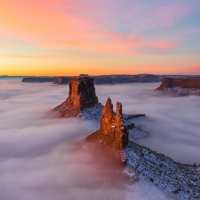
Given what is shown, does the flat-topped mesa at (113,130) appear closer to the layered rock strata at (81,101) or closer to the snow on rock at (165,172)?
the snow on rock at (165,172)

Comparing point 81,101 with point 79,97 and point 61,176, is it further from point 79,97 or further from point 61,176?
point 61,176

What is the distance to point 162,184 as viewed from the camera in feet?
112

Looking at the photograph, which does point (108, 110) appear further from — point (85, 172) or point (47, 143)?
point (47, 143)

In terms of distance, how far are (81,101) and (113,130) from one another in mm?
36273

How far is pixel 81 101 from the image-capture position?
254 feet

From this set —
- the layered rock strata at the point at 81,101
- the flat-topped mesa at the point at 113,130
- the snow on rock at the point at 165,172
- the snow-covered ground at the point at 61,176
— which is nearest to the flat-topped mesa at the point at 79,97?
the layered rock strata at the point at 81,101

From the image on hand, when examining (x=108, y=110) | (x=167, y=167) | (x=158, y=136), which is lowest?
(x=158, y=136)

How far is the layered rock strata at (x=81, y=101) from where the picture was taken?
76938 mm

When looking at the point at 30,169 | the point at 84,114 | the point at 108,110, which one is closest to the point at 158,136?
the point at 84,114

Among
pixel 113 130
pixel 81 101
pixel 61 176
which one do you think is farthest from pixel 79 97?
pixel 61 176

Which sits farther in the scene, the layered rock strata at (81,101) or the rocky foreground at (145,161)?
the layered rock strata at (81,101)

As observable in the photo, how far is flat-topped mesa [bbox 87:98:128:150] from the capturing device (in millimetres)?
40403

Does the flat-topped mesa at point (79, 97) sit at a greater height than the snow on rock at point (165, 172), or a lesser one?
greater

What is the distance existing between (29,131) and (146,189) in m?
49.2
